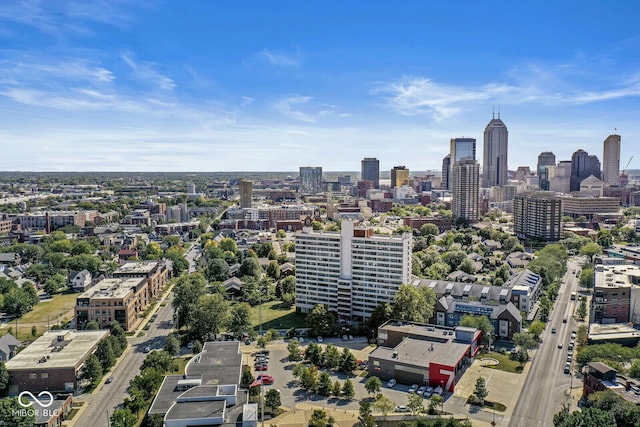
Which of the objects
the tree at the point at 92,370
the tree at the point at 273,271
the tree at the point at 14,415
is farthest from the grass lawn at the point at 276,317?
the tree at the point at 14,415

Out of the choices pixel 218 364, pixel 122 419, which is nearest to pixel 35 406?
pixel 122 419

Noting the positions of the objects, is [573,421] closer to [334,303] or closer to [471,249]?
[334,303]

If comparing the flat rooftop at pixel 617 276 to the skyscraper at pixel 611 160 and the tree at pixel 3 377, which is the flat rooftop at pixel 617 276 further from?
the skyscraper at pixel 611 160

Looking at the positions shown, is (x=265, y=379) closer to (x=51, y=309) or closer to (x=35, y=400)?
(x=35, y=400)

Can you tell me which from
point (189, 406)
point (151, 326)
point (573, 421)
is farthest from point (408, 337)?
point (151, 326)

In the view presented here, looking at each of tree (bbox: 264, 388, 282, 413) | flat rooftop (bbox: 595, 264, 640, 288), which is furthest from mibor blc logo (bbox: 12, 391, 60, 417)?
flat rooftop (bbox: 595, 264, 640, 288)

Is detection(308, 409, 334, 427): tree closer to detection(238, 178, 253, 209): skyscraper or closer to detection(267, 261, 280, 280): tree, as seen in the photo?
detection(267, 261, 280, 280): tree
